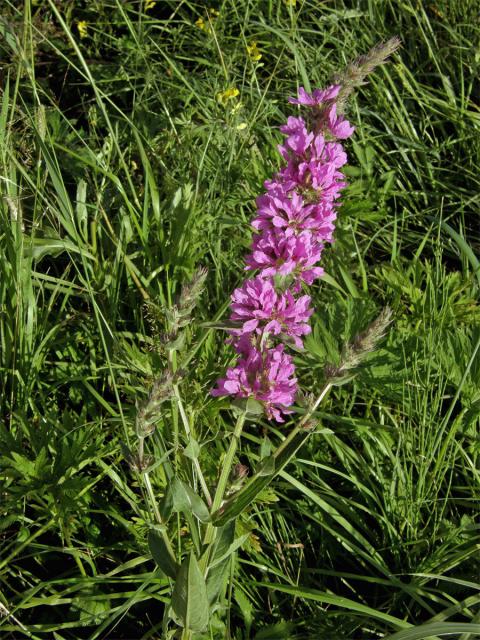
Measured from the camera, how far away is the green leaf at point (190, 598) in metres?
1.10

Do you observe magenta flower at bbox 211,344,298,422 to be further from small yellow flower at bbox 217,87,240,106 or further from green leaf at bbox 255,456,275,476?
small yellow flower at bbox 217,87,240,106

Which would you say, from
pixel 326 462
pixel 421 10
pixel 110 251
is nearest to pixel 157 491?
pixel 326 462

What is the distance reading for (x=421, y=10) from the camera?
8.29ft

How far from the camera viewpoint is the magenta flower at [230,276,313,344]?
116cm

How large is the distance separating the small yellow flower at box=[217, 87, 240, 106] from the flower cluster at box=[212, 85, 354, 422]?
84cm

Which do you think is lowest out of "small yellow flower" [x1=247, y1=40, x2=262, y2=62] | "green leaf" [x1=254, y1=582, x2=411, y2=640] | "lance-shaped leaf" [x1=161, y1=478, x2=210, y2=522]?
"green leaf" [x1=254, y1=582, x2=411, y2=640]

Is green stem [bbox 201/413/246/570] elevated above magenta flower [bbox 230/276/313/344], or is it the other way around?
magenta flower [bbox 230/276/313/344]

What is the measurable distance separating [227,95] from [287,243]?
1000mm

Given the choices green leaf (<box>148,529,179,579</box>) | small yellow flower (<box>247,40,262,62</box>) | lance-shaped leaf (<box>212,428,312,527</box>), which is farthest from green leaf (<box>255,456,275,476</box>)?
small yellow flower (<box>247,40,262,62</box>)

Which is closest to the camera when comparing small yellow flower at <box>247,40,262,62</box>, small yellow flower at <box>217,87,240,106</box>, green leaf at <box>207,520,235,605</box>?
green leaf at <box>207,520,235,605</box>

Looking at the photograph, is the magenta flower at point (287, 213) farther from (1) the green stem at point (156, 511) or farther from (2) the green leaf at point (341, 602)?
(2) the green leaf at point (341, 602)

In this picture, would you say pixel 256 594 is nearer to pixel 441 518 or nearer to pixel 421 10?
pixel 441 518

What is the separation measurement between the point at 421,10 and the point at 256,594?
85.3 inches

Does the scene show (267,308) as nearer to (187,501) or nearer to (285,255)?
(285,255)
